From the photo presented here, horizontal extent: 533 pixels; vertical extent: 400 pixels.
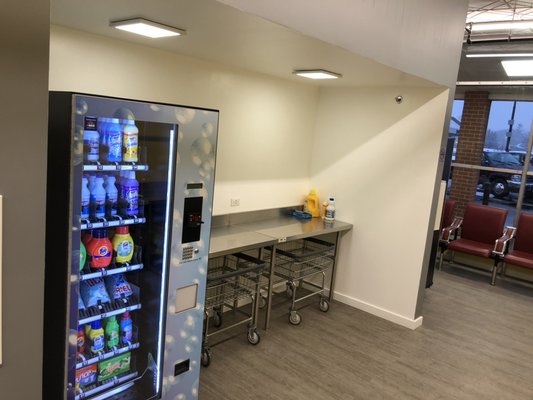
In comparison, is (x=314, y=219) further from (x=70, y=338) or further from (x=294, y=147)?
(x=70, y=338)

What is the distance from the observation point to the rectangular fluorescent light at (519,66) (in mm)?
4493

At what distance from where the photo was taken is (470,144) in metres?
6.88

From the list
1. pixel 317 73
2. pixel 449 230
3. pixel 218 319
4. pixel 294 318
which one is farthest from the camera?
pixel 449 230

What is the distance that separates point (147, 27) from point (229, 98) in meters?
1.40

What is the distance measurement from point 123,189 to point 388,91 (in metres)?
2.73

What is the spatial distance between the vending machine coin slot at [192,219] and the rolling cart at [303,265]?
159cm

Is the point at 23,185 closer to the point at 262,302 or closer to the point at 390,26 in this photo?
the point at 390,26

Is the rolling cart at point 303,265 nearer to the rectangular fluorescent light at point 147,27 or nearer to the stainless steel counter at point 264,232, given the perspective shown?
the stainless steel counter at point 264,232

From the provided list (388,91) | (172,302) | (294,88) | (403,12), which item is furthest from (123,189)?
(388,91)

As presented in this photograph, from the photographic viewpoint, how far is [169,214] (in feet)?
7.22

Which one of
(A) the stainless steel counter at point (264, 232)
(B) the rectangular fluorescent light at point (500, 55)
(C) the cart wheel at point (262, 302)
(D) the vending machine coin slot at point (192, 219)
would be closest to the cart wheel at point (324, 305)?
(C) the cart wheel at point (262, 302)

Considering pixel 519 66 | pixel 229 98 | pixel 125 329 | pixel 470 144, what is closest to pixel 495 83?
pixel 470 144

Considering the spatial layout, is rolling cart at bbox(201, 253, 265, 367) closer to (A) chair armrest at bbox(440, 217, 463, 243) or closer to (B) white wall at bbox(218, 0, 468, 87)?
(B) white wall at bbox(218, 0, 468, 87)

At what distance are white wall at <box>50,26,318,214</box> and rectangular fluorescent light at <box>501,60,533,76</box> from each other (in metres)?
2.16
